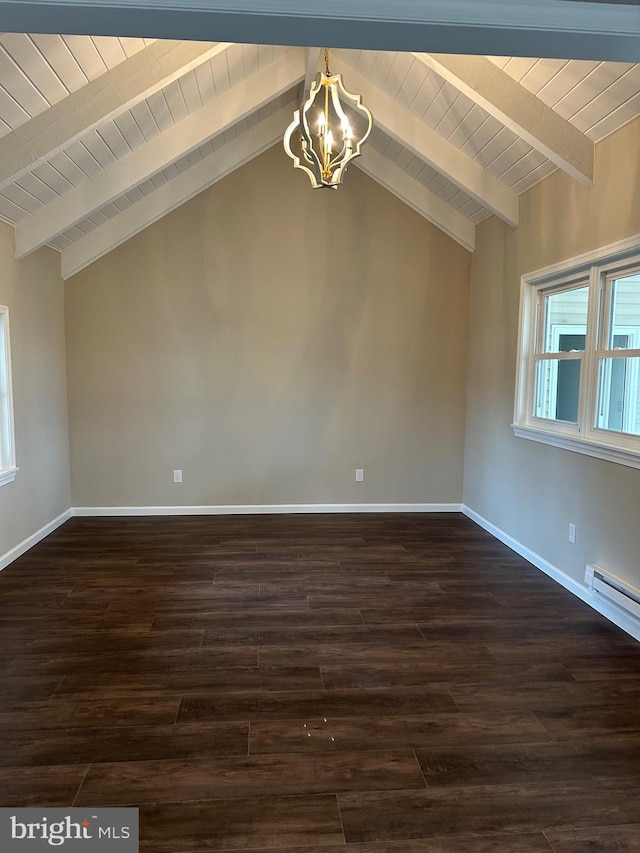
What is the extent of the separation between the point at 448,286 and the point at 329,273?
1.13m

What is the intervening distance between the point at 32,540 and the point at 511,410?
12.7ft

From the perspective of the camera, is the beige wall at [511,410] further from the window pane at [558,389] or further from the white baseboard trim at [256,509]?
the white baseboard trim at [256,509]

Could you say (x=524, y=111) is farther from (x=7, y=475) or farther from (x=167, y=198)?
(x=7, y=475)

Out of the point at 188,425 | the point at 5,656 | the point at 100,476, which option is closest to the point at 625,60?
the point at 5,656

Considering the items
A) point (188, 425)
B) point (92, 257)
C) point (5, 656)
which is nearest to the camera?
point (5, 656)

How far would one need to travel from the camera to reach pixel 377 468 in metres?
5.10

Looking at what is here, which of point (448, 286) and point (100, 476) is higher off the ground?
point (448, 286)

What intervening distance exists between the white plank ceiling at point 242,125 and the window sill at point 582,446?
156cm

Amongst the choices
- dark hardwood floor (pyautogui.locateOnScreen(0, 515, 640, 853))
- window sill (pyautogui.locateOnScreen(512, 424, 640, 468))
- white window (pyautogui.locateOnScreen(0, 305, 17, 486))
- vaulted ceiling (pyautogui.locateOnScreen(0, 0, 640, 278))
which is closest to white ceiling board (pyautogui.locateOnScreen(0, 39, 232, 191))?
vaulted ceiling (pyautogui.locateOnScreen(0, 0, 640, 278))

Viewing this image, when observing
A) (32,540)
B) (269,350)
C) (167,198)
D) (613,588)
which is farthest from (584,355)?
(32,540)

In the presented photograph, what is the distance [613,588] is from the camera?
293 cm

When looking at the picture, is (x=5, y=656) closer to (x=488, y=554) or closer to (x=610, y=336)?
(x=488, y=554)

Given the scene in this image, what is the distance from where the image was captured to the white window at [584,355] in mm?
2973

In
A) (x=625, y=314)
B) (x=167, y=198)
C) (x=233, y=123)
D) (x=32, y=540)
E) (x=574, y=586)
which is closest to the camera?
(x=625, y=314)
